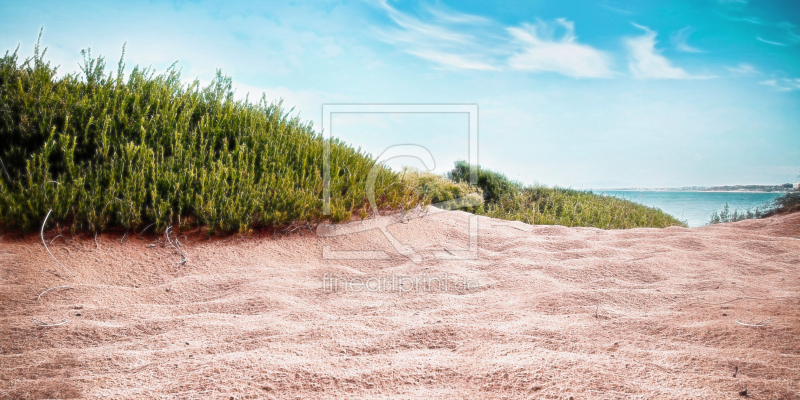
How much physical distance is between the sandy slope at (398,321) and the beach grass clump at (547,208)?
301 centimetres

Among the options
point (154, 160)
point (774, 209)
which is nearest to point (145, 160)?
point (154, 160)

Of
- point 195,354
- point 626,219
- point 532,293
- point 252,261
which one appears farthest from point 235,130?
point 626,219

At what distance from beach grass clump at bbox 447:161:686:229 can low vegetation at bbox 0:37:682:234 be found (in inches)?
129

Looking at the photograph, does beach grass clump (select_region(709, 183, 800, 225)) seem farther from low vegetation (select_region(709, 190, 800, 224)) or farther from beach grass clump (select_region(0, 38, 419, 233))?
beach grass clump (select_region(0, 38, 419, 233))

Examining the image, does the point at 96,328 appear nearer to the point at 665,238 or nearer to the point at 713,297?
the point at 713,297

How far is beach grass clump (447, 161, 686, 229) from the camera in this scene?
8.32 meters

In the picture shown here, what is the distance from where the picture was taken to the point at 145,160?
454cm

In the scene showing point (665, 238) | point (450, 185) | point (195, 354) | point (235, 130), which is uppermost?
point (235, 130)

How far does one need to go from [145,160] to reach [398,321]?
331 cm

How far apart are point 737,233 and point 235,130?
664 cm

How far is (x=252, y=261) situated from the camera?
4410 mm

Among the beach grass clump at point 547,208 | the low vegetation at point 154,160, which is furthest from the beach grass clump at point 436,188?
the low vegetation at point 154,160

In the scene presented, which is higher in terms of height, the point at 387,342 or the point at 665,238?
the point at 665,238

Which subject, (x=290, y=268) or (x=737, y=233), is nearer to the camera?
(x=290, y=268)
